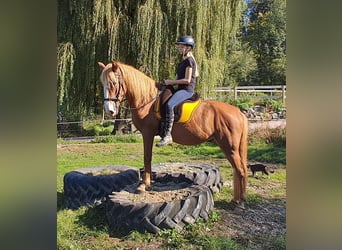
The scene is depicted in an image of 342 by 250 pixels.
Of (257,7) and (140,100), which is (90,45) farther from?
(257,7)

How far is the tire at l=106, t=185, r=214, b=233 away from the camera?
3096mm

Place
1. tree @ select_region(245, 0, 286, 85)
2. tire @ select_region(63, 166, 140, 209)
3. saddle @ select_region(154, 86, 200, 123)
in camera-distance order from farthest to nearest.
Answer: tire @ select_region(63, 166, 140, 209) < saddle @ select_region(154, 86, 200, 123) < tree @ select_region(245, 0, 286, 85)

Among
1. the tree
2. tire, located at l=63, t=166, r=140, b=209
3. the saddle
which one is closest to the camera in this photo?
the tree

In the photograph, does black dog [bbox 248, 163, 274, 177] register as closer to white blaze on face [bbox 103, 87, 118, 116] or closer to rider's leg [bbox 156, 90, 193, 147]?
rider's leg [bbox 156, 90, 193, 147]

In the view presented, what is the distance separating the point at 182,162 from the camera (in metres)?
3.30

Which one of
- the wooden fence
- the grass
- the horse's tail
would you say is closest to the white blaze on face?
the grass

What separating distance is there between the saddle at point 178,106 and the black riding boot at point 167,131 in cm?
4

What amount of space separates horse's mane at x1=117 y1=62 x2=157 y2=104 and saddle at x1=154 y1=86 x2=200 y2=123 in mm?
84

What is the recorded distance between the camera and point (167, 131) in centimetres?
320

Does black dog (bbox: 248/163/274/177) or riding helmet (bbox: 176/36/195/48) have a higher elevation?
riding helmet (bbox: 176/36/195/48)

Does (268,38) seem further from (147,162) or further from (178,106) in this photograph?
(147,162)

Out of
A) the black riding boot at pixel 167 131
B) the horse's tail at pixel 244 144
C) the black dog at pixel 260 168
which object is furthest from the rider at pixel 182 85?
the black dog at pixel 260 168

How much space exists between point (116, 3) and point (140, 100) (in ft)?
3.18
